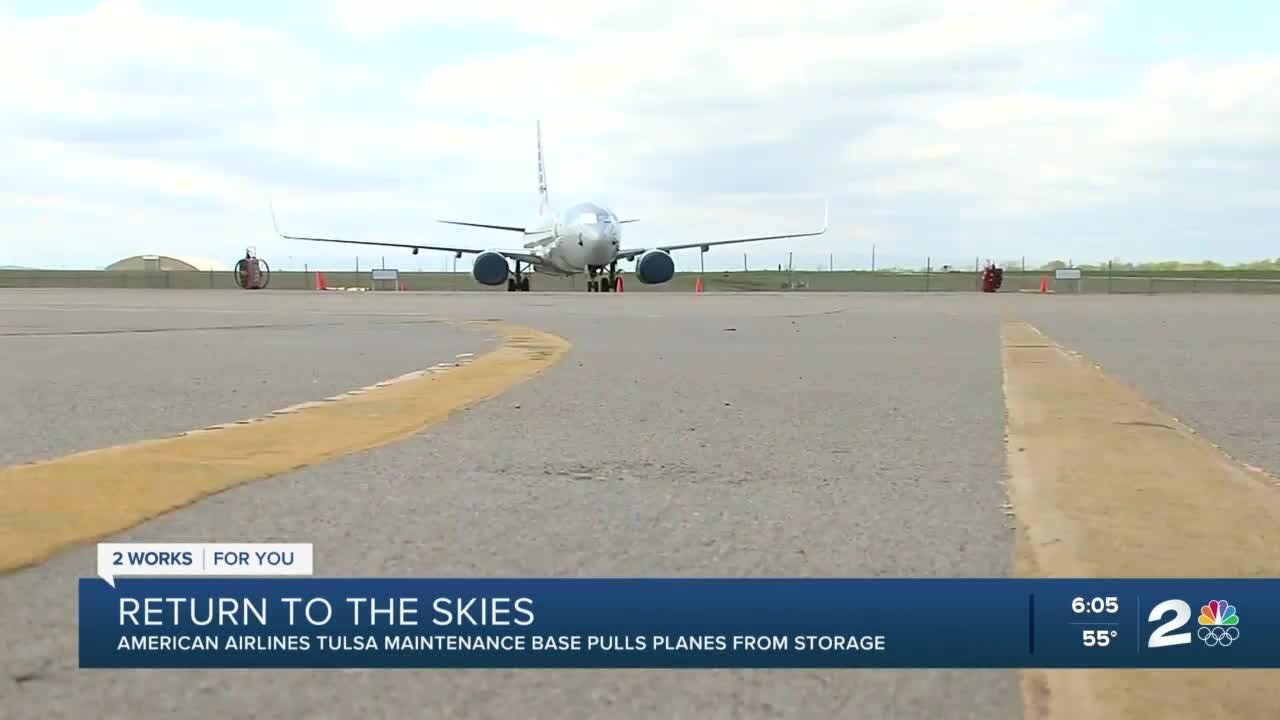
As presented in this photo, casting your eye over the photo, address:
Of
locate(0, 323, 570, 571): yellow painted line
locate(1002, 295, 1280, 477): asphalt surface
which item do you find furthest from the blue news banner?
locate(1002, 295, 1280, 477): asphalt surface

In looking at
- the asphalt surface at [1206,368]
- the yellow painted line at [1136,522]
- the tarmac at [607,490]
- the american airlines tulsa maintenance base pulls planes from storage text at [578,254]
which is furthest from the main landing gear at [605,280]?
the yellow painted line at [1136,522]

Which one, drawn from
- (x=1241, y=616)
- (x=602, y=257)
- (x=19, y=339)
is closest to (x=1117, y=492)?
(x=1241, y=616)

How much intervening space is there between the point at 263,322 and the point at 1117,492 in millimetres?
12080

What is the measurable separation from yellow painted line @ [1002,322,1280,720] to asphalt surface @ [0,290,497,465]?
2.77 meters

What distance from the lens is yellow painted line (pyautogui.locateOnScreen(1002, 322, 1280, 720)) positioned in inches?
64.1

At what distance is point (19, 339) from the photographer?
10031mm

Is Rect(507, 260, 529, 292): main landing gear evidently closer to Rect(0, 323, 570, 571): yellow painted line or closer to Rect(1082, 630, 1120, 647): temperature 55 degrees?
Rect(0, 323, 570, 571): yellow painted line

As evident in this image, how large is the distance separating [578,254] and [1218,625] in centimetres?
3775

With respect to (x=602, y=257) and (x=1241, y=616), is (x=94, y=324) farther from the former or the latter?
(x=602, y=257)

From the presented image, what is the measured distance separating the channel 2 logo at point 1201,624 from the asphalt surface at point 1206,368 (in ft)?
6.55

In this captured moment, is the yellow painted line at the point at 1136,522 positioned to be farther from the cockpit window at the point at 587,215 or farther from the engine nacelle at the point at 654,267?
the engine nacelle at the point at 654,267

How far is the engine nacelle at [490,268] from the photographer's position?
42000 millimetres

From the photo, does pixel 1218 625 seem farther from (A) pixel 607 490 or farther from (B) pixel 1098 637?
(A) pixel 607 490

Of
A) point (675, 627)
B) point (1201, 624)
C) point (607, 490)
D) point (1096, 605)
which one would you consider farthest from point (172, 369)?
point (1201, 624)
